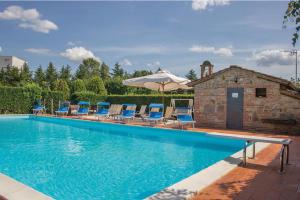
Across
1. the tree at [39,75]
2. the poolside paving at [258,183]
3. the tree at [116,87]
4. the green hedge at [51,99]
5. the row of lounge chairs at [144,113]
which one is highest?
the tree at [39,75]

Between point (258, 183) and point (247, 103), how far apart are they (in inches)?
298

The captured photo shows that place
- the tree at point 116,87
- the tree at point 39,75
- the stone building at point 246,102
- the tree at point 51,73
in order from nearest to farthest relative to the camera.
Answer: the stone building at point 246,102 → the tree at point 116,87 → the tree at point 39,75 → the tree at point 51,73

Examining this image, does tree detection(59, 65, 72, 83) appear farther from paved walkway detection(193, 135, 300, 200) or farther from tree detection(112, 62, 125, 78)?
paved walkway detection(193, 135, 300, 200)

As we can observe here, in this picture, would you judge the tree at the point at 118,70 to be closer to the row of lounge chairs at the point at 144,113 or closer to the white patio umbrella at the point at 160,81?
the row of lounge chairs at the point at 144,113

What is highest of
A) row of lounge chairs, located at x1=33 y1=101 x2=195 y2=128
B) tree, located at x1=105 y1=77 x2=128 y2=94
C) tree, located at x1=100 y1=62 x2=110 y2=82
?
tree, located at x1=100 y1=62 x2=110 y2=82

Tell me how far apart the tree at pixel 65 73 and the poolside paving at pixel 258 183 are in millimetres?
48065

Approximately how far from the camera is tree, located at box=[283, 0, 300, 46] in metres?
2.10

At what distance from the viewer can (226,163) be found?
18.1ft

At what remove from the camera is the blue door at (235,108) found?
11.5 m

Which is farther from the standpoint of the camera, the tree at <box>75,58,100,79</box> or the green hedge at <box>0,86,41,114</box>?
the tree at <box>75,58,100,79</box>

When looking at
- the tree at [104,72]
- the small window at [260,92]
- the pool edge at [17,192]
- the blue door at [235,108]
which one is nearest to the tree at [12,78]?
the tree at [104,72]

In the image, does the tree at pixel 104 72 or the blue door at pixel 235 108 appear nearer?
the blue door at pixel 235 108

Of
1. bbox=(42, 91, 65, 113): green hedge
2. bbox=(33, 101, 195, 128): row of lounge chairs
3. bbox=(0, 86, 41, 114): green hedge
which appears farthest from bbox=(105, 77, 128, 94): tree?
bbox=(0, 86, 41, 114): green hedge

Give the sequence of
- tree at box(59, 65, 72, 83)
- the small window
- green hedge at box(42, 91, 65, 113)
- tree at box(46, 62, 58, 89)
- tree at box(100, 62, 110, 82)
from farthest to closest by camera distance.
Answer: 1. tree at box(100, 62, 110, 82)
2. tree at box(46, 62, 58, 89)
3. tree at box(59, 65, 72, 83)
4. green hedge at box(42, 91, 65, 113)
5. the small window
